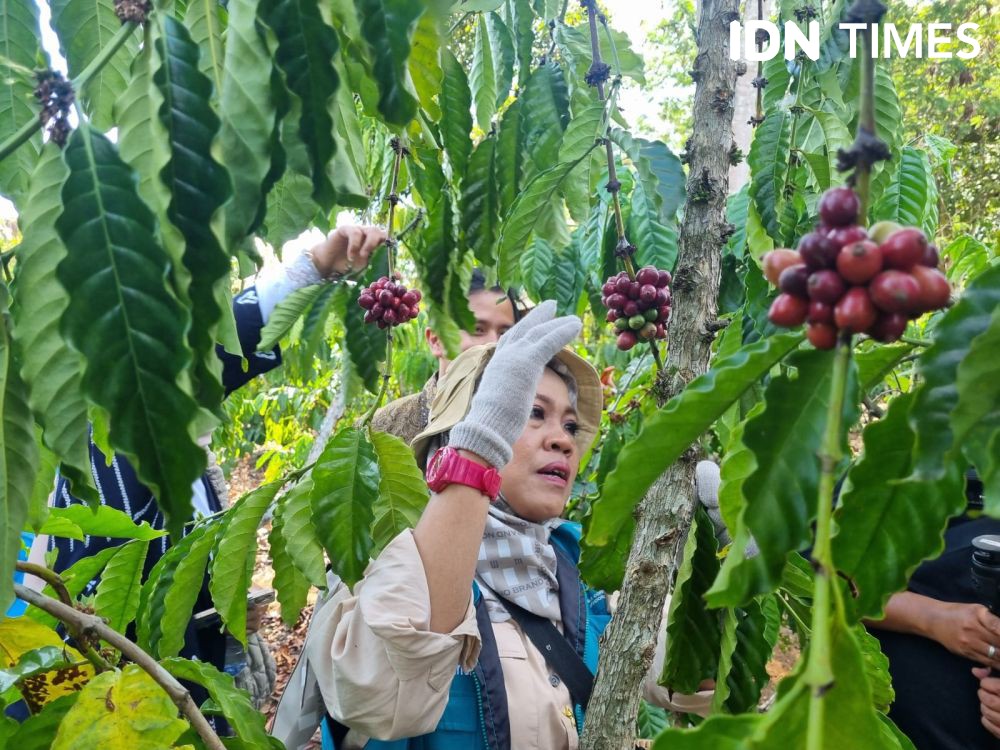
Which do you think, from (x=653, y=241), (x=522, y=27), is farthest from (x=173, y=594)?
(x=653, y=241)

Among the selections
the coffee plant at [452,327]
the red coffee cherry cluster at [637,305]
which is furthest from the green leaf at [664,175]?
the red coffee cherry cluster at [637,305]

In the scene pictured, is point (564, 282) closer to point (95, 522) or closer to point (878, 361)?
point (95, 522)

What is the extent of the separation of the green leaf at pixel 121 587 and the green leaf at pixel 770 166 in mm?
1191

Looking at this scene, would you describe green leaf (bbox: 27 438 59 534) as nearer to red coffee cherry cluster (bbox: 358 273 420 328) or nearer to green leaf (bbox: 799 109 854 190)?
red coffee cherry cluster (bbox: 358 273 420 328)

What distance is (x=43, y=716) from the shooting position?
754mm

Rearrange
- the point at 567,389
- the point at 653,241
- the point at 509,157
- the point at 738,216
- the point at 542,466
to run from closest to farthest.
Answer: the point at 509,157 < the point at 653,241 < the point at 738,216 < the point at 542,466 < the point at 567,389

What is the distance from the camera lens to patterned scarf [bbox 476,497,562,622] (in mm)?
1769

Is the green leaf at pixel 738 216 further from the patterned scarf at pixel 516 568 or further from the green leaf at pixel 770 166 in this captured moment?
the patterned scarf at pixel 516 568

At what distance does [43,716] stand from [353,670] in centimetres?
77

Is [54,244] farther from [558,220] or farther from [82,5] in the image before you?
[558,220]

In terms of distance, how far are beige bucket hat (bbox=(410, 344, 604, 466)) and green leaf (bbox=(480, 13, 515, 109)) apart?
31.9 inches

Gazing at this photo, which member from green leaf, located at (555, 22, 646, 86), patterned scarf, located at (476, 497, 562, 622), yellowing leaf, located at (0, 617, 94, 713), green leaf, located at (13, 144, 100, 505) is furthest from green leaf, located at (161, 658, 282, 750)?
green leaf, located at (555, 22, 646, 86)

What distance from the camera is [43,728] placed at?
29.7 inches

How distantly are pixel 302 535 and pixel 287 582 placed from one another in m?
0.16
